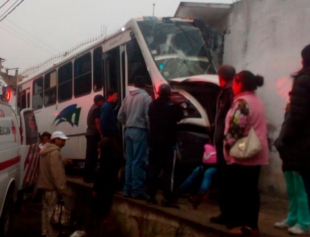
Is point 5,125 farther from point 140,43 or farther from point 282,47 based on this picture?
point 282,47

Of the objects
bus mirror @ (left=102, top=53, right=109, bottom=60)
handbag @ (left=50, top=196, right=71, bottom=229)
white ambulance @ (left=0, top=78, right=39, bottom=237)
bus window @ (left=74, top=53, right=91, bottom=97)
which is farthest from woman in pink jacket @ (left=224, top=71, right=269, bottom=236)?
bus window @ (left=74, top=53, right=91, bottom=97)

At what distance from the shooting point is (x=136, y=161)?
770cm

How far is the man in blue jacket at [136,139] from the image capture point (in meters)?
7.68

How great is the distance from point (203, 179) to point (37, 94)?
9298 millimetres

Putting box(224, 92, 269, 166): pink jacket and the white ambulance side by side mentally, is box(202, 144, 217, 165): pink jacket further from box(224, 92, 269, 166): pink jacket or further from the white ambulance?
the white ambulance

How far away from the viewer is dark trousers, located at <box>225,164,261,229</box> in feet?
16.8

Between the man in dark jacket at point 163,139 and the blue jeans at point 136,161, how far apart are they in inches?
17.2

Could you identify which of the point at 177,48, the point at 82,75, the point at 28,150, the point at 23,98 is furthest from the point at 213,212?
the point at 23,98

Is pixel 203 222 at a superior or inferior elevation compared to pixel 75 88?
inferior

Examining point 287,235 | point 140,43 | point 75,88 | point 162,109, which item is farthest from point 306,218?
point 75,88

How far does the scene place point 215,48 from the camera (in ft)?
31.8

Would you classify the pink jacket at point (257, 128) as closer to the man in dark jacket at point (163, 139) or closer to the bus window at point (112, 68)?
the man in dark jacket at point (163, 139)

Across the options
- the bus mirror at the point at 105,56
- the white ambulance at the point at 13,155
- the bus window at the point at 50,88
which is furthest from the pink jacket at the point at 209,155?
the bus window at the point at 50,88

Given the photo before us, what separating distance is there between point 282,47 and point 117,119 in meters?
2.83
